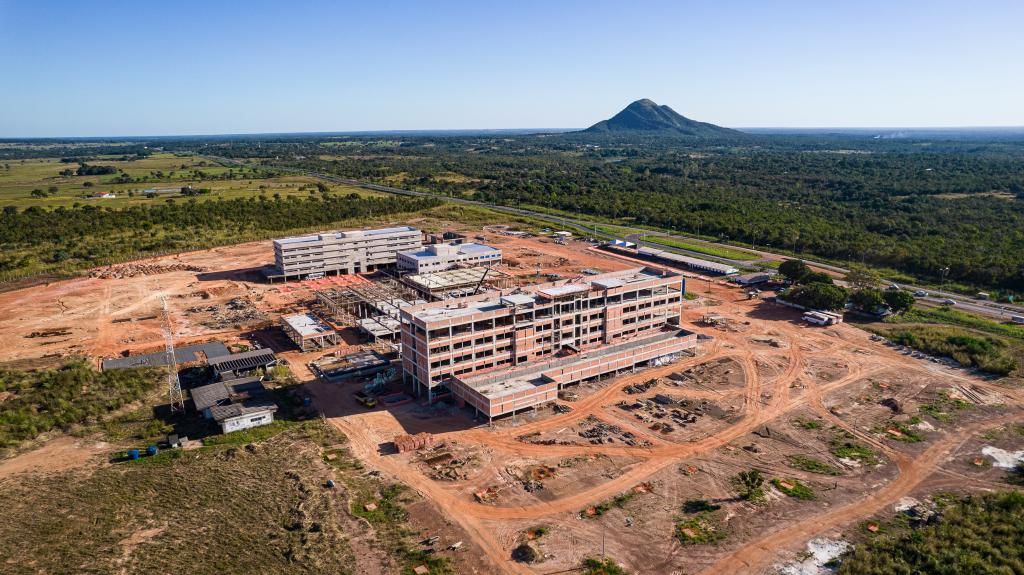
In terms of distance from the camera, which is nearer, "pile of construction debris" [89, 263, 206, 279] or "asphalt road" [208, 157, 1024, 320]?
"asphalt road" [208, 157, 1024, 320]

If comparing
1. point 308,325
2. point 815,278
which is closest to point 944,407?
point 815,278

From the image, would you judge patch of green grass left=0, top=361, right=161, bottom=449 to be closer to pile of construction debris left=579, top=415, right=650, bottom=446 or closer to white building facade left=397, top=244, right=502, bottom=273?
pile of construction debris left=579, top=415, right=650, bottom=446

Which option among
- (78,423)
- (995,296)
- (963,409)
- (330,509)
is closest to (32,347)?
(78,423)

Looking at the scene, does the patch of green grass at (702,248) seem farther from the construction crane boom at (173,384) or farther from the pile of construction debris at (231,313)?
the construction crane boom at (173,384)

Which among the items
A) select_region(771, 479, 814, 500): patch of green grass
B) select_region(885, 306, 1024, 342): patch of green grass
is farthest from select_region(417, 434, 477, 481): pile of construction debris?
select_region(885, 306, 1024, 342): patch of green grass

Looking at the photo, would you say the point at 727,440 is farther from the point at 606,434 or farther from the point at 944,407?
the point at 944,407

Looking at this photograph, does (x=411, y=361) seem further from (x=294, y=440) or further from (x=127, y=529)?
(x=127, y=529)
